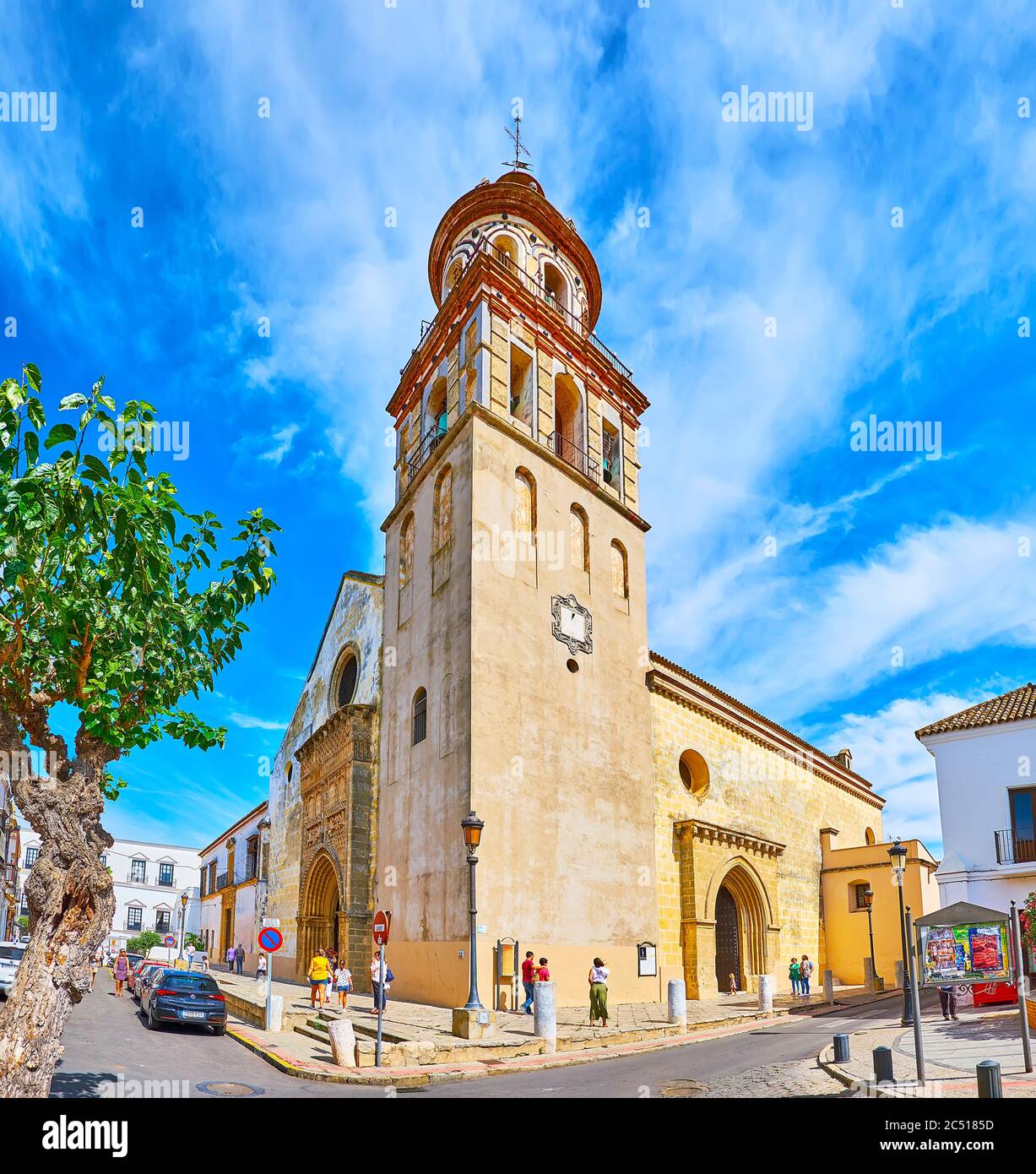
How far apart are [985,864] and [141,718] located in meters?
21.4

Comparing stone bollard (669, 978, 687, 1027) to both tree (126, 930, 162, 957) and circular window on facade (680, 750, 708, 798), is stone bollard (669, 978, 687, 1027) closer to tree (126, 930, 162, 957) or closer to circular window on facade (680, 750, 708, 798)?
circular window on facade (680, 750, 708, 798)

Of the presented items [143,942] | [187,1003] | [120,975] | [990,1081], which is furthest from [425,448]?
[143,942]

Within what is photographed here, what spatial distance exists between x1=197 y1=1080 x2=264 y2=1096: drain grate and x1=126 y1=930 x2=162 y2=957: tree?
5186cm

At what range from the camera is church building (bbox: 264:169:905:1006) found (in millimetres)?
18406

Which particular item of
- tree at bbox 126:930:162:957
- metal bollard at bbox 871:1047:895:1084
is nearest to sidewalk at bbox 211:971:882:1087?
metal bollard at bbox 871:1047:895:1084

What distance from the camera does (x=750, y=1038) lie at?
15.3m

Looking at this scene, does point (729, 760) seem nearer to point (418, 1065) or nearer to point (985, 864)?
point (985, 864)

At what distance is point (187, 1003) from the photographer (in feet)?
51.7

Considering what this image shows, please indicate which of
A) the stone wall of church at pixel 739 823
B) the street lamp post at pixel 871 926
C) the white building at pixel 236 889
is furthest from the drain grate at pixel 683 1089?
the white building at pixel 236 889

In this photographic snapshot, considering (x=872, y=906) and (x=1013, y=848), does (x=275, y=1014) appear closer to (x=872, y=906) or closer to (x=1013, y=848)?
(x=1013, y=848)

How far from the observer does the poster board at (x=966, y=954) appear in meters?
10.6

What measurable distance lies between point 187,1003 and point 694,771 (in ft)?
47.0

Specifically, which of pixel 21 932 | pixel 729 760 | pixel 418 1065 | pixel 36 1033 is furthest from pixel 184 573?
pixel 21 932
